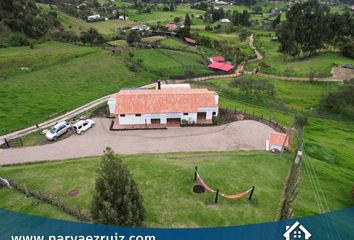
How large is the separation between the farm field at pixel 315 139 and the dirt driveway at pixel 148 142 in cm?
719

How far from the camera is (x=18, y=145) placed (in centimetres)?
3756

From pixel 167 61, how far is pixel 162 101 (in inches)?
1521

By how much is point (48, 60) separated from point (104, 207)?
57.6 m

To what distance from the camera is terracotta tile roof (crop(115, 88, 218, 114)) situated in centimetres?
4375

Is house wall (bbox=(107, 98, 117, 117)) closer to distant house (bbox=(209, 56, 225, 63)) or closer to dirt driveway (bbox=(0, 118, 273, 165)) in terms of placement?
dirt driveway (bbox=(0, 118, 273, 165))

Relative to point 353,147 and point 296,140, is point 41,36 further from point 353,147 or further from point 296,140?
point 353,147

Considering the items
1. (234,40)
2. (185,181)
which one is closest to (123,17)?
(234,40)

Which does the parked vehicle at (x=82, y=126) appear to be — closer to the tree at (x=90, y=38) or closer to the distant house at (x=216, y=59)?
the tree at (x=90, y=38)

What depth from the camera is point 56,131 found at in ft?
129

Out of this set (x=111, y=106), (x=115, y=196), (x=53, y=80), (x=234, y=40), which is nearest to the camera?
(x=115, y=196)

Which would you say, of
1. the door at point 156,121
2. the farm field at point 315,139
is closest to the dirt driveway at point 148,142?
the door at point 156,121

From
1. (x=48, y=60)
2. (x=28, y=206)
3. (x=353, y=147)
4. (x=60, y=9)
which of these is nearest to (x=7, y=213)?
(x=28, y=206)

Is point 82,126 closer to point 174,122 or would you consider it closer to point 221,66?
point 174,122

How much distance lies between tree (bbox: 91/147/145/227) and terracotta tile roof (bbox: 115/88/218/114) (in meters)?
24.9
